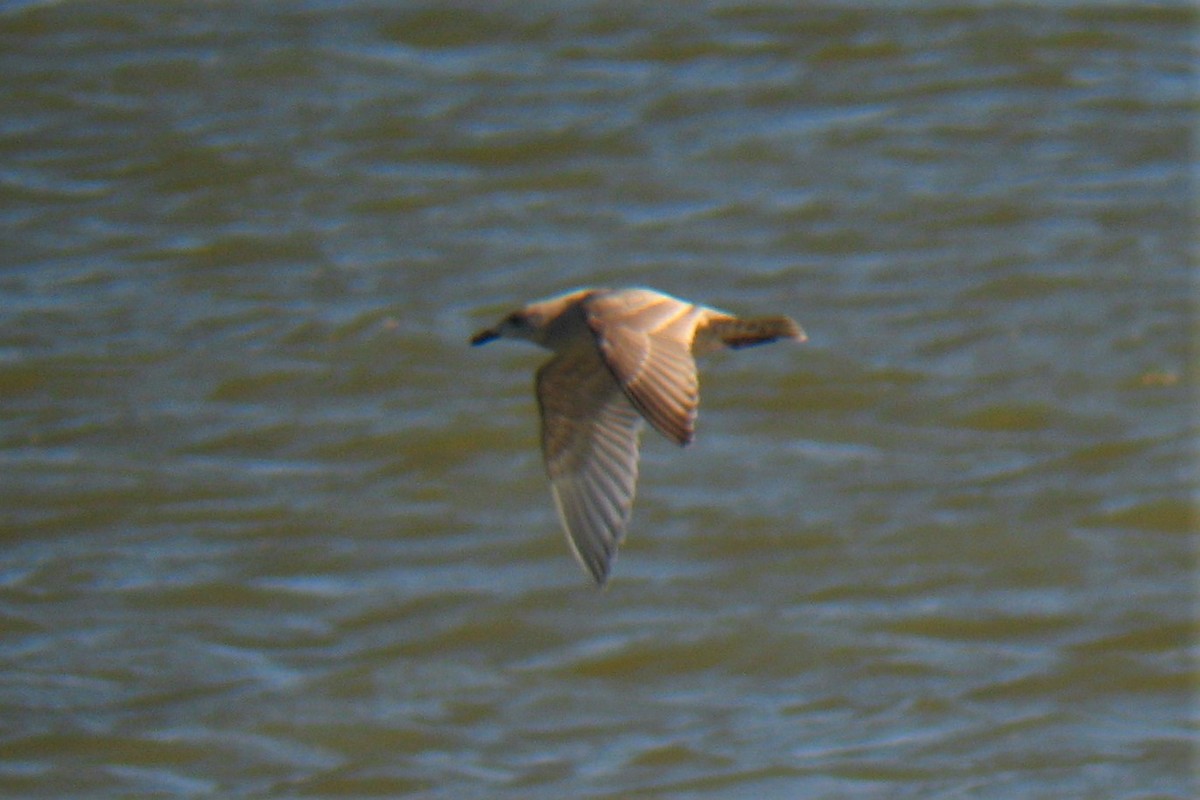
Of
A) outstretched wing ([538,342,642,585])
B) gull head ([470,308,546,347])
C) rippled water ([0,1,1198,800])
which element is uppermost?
gull head ([470,308,546,347])

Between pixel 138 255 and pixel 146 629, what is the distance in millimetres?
3130

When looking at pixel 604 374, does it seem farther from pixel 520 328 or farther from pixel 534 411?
pixel 534 411

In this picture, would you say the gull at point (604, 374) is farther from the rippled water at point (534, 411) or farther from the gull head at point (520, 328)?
the rippled water at point (534, 411)

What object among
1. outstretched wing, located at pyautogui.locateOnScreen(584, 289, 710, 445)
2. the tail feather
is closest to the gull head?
outstretched wing, located at pyautogui.locateOnScreen(584, 289, 710, 445)

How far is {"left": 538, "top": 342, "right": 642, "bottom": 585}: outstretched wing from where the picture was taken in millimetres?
5293

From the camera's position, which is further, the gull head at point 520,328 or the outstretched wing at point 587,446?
the outstretched wing at point 587,446

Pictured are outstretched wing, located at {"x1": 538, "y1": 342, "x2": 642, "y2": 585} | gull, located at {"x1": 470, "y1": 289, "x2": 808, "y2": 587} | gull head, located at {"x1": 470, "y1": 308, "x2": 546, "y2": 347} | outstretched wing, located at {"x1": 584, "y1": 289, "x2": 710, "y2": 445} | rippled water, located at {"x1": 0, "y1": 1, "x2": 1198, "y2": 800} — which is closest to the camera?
outstretched wing, located at {"x1": 584, "y1": 289, "x2": 710, "y2": 445}

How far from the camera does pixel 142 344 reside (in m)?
9.59

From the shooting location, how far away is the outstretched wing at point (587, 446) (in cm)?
529

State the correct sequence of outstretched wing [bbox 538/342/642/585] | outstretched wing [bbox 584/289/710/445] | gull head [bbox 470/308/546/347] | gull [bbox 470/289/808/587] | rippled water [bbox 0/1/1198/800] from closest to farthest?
1. outstretched wing [bbox 584/289/710/445]
2. gull [bbox 470/289/808/587]
3. gull head [bbox 470/308/546/347]
4. outstretched wing [bbox 538/342/642/585]
5. rippled water [bbox 0/1/1198/800]

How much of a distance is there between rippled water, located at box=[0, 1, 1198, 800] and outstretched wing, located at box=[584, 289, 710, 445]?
199 cm

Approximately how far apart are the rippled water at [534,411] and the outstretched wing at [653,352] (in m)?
1.99

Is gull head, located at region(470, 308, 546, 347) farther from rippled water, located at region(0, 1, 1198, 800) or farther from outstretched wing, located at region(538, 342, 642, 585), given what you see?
rippled water, located at region(0, 1, 1198, 800)

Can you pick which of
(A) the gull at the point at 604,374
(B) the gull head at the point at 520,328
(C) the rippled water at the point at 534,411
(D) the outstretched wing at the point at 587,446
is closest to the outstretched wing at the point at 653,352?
Answer: (A) the gull at the point at 604,374
